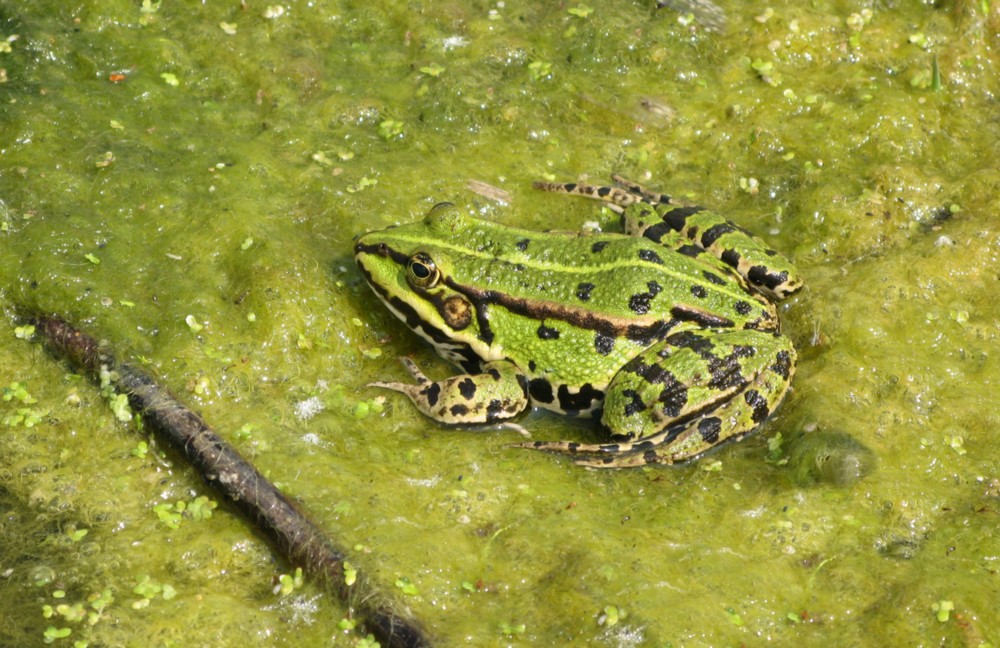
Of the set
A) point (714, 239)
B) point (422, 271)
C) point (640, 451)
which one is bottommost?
point (640, 451)

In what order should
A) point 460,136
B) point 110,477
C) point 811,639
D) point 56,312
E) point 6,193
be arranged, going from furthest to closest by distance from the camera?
point 460,136 → point 6,193 → point 56,312 → point 110,477 → point 811,639

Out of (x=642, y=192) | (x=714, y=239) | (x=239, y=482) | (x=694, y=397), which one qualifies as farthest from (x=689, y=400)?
(x=239, y=482)

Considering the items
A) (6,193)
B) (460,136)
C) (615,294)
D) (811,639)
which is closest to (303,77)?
(460,136)

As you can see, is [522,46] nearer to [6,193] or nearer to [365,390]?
[365,390]

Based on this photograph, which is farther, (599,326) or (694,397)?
(599,326)

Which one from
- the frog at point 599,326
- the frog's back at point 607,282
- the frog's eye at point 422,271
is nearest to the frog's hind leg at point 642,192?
the frog at point 599,326

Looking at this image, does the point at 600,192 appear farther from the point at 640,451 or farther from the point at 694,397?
the point at 640,451

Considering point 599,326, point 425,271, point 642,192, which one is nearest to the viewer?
point 599,326
